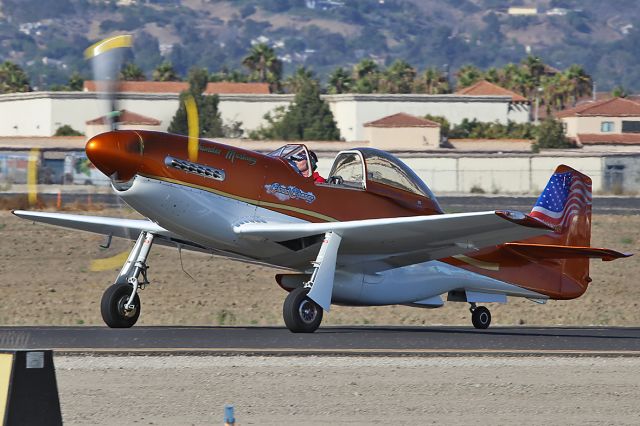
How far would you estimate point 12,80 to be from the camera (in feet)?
399

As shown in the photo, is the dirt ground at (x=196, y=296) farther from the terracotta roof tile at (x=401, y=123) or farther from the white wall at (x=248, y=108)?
the white wall at (x=248, y=108)

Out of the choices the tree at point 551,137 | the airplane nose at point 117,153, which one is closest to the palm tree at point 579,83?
the tree at point 551,137

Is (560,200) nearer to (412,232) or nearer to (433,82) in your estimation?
(412,232)

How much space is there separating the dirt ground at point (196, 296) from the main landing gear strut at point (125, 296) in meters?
5.83

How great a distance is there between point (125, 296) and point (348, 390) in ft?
15.9

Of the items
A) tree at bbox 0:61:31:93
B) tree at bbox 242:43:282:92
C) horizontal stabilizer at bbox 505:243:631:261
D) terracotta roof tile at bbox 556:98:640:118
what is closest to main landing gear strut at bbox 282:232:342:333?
horizontal stabilizer at bbox 505:243:631:261

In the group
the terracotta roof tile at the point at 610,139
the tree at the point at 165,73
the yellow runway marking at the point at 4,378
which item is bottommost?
the yellow runway marking at the point at 4,378

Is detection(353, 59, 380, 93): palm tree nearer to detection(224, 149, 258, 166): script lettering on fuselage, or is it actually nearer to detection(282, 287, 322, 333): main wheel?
detection(224, 149, 258, 166): script lettering on fuselage

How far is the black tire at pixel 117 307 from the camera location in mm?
16547

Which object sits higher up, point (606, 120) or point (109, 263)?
point (606, 120)

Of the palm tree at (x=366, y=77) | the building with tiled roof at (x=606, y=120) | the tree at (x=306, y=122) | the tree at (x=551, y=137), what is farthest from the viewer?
the palm tree at (x=366, y=77)

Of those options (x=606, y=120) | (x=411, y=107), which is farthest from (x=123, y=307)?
(x=411, y=107)

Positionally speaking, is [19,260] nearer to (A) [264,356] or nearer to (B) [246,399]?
(A) [264,356]

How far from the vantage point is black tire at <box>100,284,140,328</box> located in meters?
16.5
